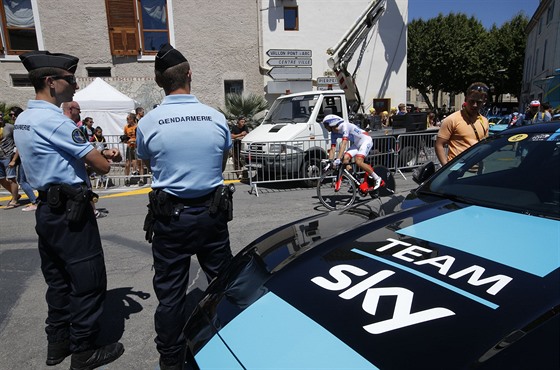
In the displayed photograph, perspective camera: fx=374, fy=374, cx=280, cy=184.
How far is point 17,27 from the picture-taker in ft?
45.3

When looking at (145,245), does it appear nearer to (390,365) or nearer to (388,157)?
(390,365)

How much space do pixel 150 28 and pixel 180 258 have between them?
14.7 m

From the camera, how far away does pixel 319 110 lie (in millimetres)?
8688

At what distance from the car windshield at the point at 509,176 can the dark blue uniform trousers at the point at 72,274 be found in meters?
2.27

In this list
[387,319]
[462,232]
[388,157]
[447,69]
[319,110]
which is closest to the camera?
[387,319]

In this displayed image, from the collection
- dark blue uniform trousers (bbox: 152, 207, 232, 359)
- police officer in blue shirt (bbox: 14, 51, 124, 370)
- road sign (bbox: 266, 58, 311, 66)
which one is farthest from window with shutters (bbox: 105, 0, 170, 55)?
dark blue uniform trousers (bbox: 152, 207, 232, 359)

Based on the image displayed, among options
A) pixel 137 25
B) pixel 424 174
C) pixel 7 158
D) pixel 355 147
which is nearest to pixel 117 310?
pixel 424 174

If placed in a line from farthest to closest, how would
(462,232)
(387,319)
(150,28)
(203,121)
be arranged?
1. (150,28)
2. (203,121)
3. (462,232)
4. (387,319)

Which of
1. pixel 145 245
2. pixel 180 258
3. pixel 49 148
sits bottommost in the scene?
pixel 145 245

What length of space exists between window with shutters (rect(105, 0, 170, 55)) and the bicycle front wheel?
422 inches

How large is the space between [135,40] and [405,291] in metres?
15.6

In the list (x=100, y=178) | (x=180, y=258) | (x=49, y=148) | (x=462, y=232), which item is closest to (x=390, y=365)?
(x=462, y=232)

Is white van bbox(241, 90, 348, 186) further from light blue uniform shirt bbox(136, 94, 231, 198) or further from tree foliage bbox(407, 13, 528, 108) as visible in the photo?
tree foliage bbox(407, 13, 528, 108)

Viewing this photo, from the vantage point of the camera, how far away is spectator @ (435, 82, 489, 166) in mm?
4312
